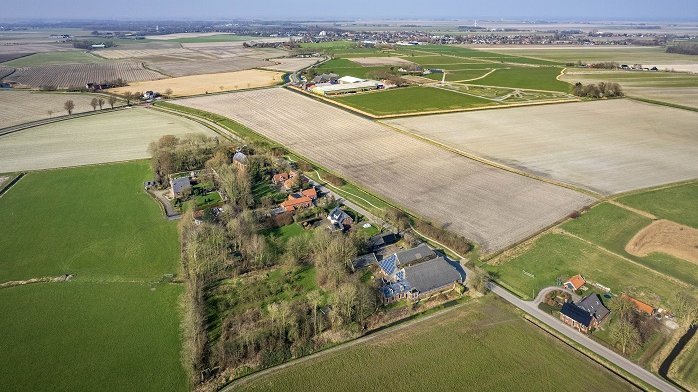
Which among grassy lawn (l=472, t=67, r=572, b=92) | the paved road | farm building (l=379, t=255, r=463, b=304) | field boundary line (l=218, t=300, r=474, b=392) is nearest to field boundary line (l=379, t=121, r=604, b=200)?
the paved road

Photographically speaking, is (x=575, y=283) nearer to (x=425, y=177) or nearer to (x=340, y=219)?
(x=340, y=219)

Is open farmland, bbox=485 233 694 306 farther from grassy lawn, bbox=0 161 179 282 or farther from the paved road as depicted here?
grassy lawn, bbox=0 161 179 282

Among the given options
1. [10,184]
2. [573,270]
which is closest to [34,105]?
[10,184]

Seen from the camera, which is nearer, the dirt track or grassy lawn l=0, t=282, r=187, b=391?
grassy lawn l=0, t=282, r=187, b=391

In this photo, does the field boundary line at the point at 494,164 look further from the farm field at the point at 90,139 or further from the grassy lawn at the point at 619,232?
the farm field at the point at 90,139

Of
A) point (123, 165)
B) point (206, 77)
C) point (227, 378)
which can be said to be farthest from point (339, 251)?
Result: point (206, 77)

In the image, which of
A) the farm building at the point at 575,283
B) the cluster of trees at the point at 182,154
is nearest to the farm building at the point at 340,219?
the farm building at the point at 575,283

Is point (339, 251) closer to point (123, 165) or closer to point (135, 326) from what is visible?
point (135, 326)
